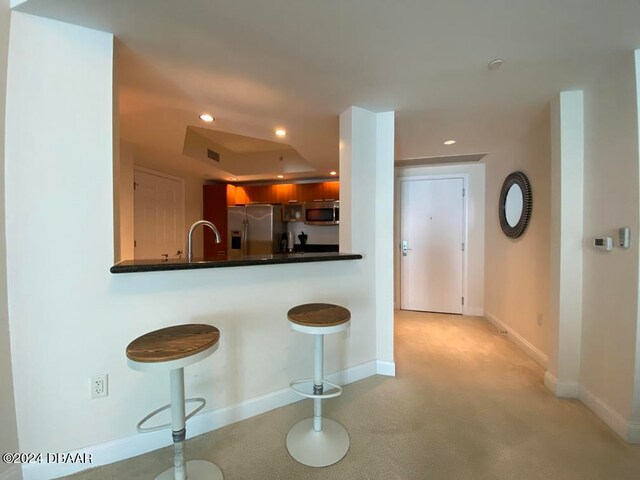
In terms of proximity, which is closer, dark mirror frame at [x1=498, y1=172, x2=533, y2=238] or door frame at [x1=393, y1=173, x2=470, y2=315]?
dark mirror frame at [x1=498, y1=172, x2=533, y2=238]

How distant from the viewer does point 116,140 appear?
141cm

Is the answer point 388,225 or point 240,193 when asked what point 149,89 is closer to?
point 388,225

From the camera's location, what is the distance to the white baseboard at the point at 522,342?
2.26 meters

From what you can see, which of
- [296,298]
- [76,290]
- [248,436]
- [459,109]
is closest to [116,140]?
[76,290]

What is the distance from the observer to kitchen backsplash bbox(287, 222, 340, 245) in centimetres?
476

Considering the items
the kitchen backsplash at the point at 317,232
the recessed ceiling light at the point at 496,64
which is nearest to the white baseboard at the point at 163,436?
the recessed ceiling light at the point at 496,64

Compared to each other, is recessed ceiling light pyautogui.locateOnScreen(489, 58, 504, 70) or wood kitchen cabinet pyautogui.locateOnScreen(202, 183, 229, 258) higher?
recessed ceiling light pyautogui.locateOnScreen(489, 58, 504, 70)

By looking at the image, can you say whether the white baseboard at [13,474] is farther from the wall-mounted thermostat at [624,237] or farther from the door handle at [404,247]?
the door handle at [404,247]

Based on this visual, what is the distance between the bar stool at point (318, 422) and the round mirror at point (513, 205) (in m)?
2.49

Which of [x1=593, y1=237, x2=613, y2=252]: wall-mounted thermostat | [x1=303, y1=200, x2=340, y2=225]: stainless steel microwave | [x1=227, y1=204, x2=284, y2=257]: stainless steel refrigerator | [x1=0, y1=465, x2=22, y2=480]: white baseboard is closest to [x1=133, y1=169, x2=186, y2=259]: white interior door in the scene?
[x1=227, y1=204, x2=284, y2=257]: stainless steel refrigerator

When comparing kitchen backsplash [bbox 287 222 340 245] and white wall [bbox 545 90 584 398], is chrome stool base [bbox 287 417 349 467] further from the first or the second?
kitchen backsplash [bbox 287 222 340 245]

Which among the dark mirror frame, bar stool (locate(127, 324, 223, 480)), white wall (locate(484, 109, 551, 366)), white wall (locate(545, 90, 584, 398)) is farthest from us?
the dark mirror frame

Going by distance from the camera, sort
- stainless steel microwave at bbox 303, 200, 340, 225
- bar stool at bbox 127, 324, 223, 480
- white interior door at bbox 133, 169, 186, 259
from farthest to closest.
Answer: stainless steel microwave at bbox 303, 200, 340, 225
white interior door at bbox 133, 169, 186, 259
bar stool at bbox 127, 324, 223, 480

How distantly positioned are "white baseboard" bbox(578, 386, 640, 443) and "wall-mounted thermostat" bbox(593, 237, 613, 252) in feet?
3.29
